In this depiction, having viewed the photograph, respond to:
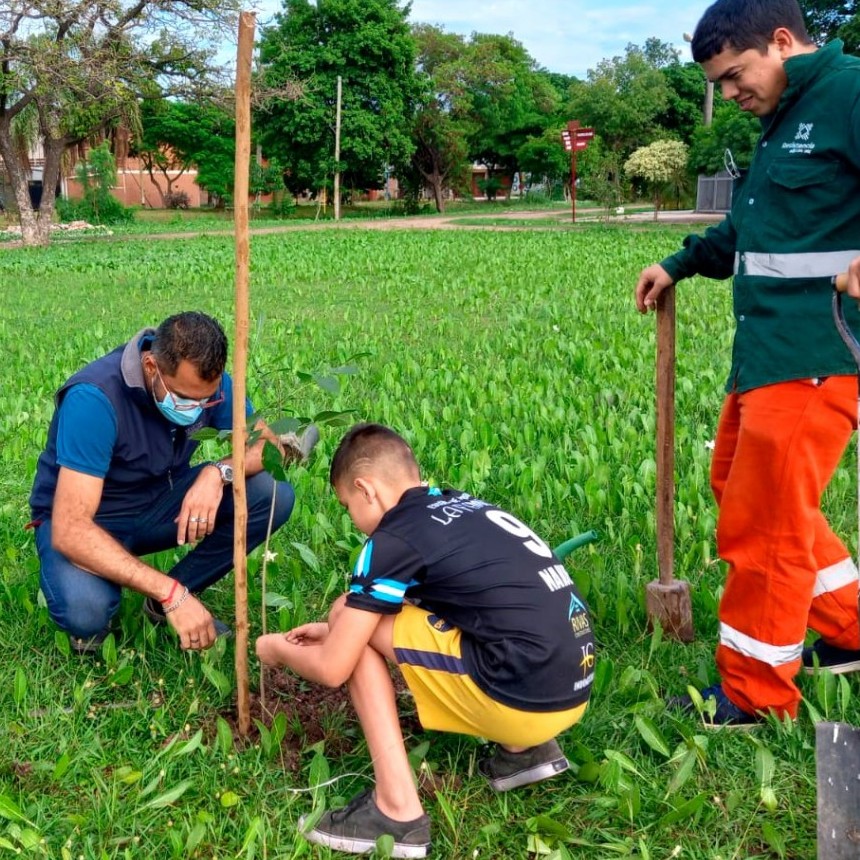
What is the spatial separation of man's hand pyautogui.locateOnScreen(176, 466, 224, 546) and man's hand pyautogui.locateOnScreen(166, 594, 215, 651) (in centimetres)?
38

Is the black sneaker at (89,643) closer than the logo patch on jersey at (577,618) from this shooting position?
No

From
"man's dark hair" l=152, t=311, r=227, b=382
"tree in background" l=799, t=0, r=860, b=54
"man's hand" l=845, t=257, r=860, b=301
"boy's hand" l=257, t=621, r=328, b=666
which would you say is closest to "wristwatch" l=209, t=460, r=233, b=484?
"man's dark hair" l=152, t=311, r=227, b=382

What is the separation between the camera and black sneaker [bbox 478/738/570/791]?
95.0 inches

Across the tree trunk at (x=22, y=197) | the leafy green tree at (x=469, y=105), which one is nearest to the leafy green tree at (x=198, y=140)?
the leafy green tree at (x=469, y=105)

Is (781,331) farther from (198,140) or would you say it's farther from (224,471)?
(198,140)

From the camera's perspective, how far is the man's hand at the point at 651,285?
117 inches

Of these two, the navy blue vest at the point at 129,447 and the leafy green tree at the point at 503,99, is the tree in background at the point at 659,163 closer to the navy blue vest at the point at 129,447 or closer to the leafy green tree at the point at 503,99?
the leafy green tree at the point at 503,99

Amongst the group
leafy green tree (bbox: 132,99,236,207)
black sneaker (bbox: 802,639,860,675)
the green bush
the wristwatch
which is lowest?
black sneaker (bbox: 802,639,860,675)

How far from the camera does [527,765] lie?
7.95 feet

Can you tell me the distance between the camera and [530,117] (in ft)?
189

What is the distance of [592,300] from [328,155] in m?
35.4

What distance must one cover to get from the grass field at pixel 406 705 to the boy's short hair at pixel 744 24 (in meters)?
1.20

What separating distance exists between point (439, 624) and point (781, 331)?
116 centimetres

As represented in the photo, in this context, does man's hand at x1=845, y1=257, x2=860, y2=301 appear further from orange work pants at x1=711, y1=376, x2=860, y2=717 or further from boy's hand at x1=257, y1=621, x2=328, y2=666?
boy's hand at x1=257, y1=621, x2=328, y2=666
